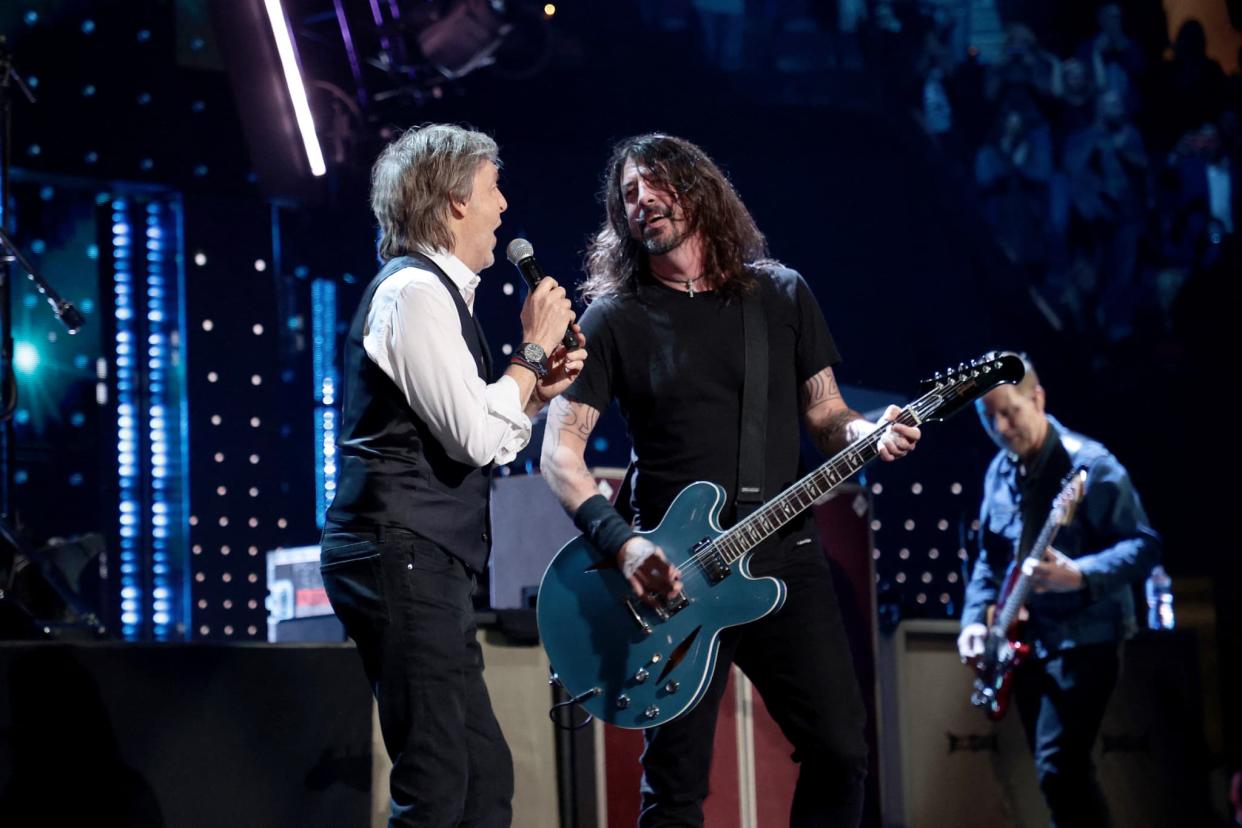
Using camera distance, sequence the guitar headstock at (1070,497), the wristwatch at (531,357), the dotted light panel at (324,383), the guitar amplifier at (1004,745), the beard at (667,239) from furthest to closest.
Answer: the dotted light panel at (324,383)
the guitar amplifier at (1004,745)
the guitar headstock at (1070,497)
the beard at (667,239)
the wristwatch at (531,357)

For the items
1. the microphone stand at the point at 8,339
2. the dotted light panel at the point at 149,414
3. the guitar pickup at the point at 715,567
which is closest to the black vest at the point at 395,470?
the guitar pickup at the point at 715,567

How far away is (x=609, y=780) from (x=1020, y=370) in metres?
2.03

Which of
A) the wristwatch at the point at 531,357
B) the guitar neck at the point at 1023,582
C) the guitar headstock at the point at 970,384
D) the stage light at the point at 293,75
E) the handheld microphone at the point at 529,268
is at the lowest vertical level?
the guitar neck at the point at 1023,582

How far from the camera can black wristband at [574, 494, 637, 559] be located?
10.7ft

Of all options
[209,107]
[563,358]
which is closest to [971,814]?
[563,358]

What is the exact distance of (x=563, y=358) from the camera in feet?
10.1

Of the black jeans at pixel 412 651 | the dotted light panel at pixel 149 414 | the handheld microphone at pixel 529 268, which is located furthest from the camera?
the dotted light panel at pixel 149 414

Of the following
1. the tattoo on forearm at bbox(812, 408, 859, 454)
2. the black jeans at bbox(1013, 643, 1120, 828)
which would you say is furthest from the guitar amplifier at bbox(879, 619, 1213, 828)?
the tattoo on forearm at bbox(812, 408, 859, 454)

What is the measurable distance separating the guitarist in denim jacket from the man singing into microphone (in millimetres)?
2564

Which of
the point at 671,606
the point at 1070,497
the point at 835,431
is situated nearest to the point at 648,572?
the point at 671,606

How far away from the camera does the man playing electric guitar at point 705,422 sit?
3.12 metres

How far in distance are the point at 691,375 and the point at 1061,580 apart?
198 cm

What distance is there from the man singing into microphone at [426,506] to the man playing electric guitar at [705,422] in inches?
18.9

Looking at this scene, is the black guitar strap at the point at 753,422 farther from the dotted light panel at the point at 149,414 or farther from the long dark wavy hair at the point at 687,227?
the dotted light panel at the point at 149,414
